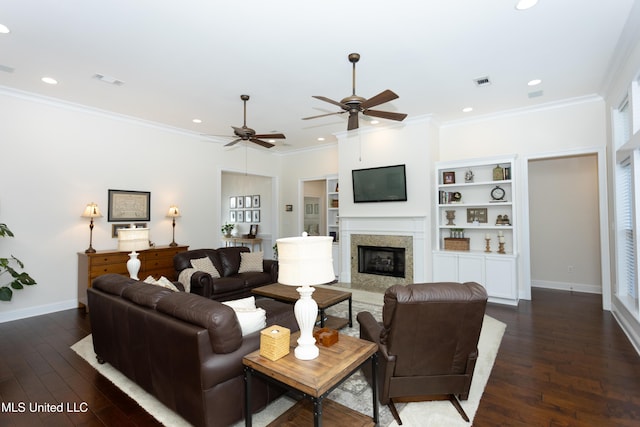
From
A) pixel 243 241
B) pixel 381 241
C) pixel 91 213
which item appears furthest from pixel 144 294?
pixel 243 241

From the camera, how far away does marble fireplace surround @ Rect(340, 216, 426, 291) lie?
563cm

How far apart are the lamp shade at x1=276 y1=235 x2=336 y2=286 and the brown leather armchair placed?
51 cm

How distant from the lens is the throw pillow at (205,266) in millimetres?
4891

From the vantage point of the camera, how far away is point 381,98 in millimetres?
3088

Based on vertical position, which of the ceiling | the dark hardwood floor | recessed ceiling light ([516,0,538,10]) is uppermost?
the ceiling

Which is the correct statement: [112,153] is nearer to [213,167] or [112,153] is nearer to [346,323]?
[213,167]

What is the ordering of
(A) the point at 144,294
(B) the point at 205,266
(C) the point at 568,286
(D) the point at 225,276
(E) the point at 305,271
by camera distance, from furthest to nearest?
(C) the point at 568,286 < (D) the point at 225,276 < (B) the point at 205,266 < (A) the point at 144,294 < (E) the point at 305,271

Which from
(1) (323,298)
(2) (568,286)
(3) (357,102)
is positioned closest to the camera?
(3) (357,102)

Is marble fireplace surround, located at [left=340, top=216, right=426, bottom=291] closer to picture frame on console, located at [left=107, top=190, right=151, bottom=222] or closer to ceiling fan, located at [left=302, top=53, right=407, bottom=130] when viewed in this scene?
ceiling fan, located at [left=302, top=53, right=407, bottom=130]

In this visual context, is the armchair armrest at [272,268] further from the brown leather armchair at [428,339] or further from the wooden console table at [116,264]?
the brown leather armchair at [428,339]

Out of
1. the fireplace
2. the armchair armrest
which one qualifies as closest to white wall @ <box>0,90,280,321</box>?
the armchair armrest

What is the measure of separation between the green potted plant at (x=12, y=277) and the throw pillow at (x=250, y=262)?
2788 millimetres

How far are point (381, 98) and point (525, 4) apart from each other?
1.35 m

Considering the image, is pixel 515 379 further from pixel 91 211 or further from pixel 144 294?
pixel 91 211
